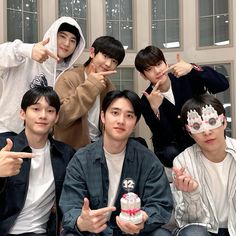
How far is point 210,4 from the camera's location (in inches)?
94.7

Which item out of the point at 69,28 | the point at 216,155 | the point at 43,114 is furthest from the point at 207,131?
the point at 69,28

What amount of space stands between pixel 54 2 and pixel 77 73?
64 centimetres

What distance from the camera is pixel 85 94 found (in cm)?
176

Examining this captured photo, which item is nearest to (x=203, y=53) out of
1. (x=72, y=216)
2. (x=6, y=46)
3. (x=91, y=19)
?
(x=91, y=19)

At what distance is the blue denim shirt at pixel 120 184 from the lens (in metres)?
1.45

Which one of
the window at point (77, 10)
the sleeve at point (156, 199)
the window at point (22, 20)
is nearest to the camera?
the sleeve at point (156, 199)

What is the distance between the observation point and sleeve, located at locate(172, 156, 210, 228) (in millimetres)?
A: 1528

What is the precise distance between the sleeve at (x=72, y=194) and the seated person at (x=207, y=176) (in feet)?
1.32

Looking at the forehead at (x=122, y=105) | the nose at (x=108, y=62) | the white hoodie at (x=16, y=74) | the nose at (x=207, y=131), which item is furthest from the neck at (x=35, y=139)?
the nose at (x=207, y=131)

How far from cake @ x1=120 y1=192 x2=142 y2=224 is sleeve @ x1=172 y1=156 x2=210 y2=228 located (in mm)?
301

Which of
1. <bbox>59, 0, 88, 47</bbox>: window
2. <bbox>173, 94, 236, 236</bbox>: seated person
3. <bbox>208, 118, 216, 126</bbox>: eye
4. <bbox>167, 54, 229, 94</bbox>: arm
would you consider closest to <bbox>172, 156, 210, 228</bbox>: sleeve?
<bbox>173, 94, 236, 236</bbox>: seated person

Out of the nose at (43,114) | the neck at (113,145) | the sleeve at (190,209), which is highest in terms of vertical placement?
the nose at (43,114)

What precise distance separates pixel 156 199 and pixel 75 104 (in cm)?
63

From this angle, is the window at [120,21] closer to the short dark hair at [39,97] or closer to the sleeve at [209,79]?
the sleeve at [209,79]
